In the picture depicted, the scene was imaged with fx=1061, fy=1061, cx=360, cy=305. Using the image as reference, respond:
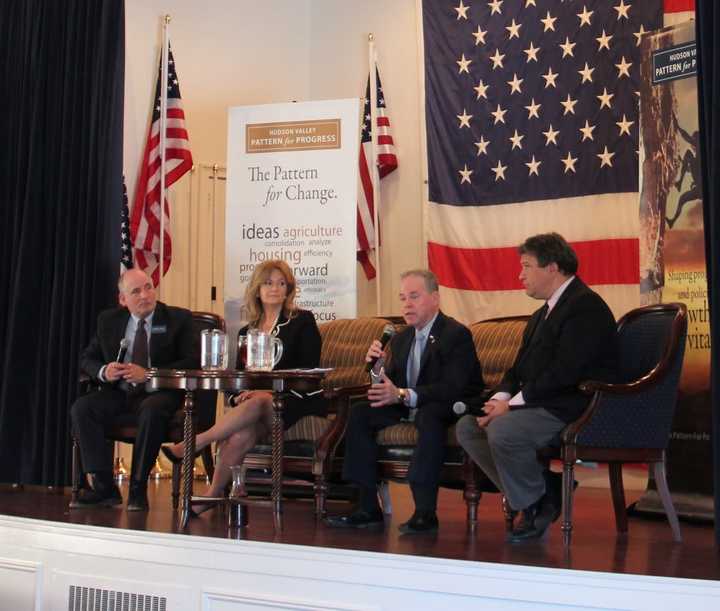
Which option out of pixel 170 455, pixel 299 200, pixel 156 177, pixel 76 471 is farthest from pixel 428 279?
pixel 156 177

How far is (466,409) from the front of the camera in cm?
443

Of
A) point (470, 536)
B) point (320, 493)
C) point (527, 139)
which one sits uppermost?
point (527, 139)

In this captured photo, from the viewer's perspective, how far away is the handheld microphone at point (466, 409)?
439 cm

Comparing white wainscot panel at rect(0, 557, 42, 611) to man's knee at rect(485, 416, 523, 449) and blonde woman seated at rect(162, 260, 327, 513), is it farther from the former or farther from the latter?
man's knee at rect(485, 416, 523, 449)

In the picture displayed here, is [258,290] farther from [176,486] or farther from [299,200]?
[299,200]

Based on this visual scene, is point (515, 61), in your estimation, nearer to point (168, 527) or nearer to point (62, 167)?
point (62, 167)

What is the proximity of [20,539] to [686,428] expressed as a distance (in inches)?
120

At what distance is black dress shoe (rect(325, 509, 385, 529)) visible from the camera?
14.5 feet

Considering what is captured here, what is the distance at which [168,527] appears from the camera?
4.33m

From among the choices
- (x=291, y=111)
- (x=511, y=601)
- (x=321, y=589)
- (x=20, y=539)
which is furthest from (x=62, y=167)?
(x=511, y=601)

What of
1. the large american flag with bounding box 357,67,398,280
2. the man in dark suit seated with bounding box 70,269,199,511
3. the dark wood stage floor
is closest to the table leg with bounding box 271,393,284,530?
the dark wood stage floor

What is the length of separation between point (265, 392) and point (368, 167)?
308 cm

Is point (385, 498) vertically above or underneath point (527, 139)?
underneath

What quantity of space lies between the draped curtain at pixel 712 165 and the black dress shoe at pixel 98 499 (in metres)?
2.77
